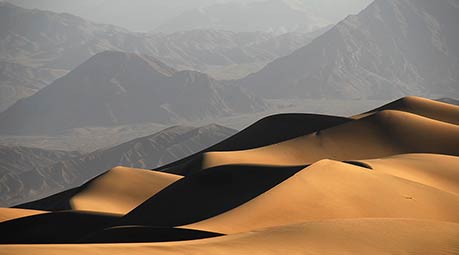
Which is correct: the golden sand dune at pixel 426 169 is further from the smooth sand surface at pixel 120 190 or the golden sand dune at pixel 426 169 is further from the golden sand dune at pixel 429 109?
the golden sand dune at pixel 429 109

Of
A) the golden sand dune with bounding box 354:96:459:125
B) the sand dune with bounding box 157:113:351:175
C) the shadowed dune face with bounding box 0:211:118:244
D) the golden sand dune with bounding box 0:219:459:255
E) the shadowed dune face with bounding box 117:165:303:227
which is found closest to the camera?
the golden sand dune with bounding box 0:219:459:255

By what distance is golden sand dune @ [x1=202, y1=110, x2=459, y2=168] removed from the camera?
206 ft

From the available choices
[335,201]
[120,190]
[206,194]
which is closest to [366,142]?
[120,190]

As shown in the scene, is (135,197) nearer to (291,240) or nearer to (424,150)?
(424,150)

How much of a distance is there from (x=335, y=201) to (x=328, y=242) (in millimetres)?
11017

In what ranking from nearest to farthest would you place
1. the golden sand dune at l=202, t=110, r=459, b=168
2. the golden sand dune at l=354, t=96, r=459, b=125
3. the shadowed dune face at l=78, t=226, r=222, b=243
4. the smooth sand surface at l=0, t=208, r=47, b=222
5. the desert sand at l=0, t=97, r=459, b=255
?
the desert sand at l=0, t=97, r=459, b=255 → the shadowed dune face at l=78, t=226, r=222, b=243 → the smooth sand surface at l=0, t=208, r=47, b=222 → the golden sand dune at l=202, t=110, r=459, b=168 → the golden sand dune at l=354, t=96, r=459, b=125

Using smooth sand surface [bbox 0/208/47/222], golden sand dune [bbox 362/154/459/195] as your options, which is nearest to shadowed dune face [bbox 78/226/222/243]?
golden sand dune [bbox 362/154/459/195]

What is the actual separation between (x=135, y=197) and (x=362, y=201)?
2864 cm

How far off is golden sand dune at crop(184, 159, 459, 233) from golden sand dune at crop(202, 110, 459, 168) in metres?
24.3

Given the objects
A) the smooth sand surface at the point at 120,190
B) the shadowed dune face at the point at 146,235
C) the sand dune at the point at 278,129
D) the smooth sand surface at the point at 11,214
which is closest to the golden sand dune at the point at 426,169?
the shadowed dune face at the point at 146,235

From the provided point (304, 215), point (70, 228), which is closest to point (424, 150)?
point (70, 228)

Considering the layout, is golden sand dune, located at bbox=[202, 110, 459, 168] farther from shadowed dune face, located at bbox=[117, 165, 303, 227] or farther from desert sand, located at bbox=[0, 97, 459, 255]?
shadowed dune face, located at bbox=[117, 165, 303, 227]

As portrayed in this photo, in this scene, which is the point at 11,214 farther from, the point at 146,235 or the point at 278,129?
the point at 278,129

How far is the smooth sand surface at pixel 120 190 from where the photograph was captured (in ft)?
185
